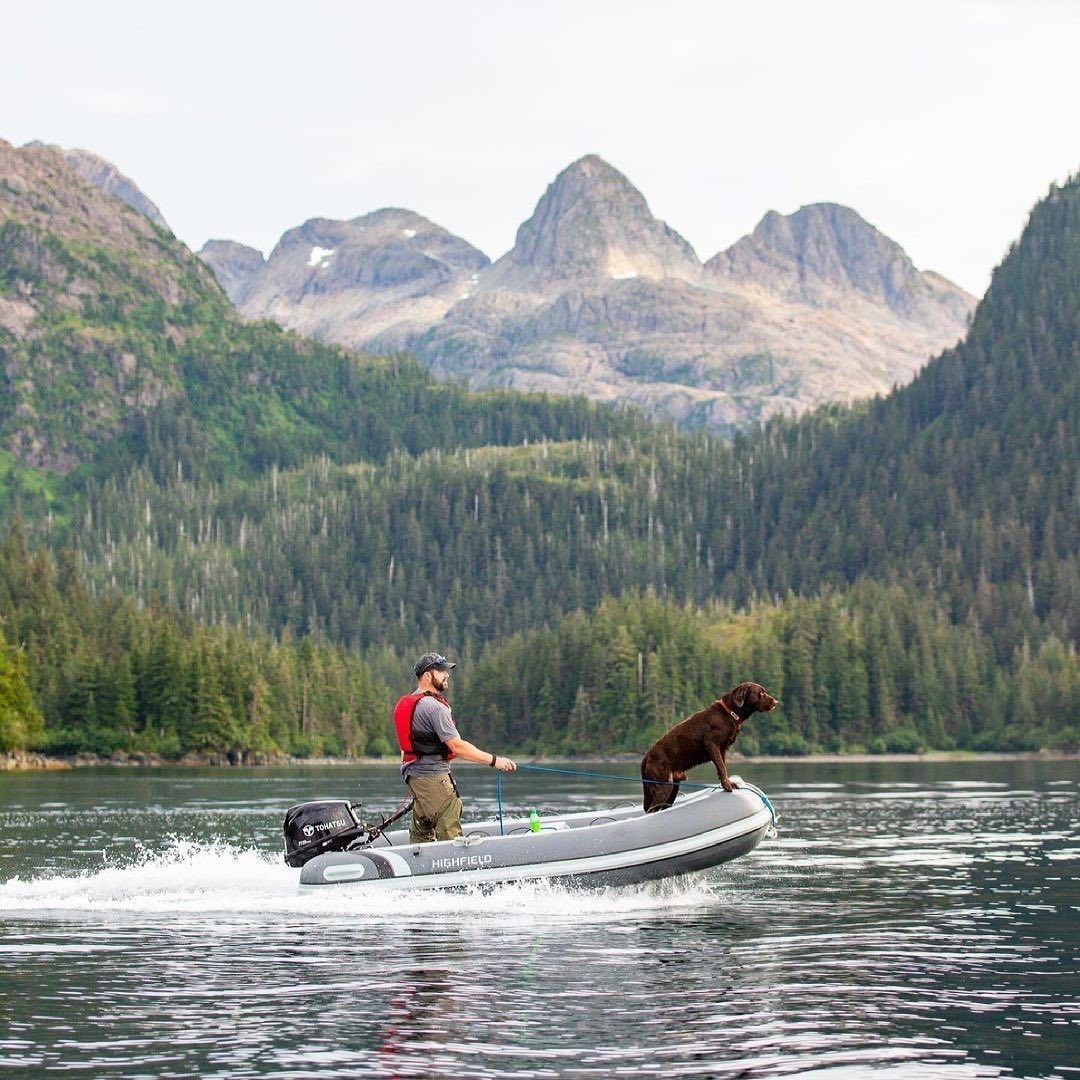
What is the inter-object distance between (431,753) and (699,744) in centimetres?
609

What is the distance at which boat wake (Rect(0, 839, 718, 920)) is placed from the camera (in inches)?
1563

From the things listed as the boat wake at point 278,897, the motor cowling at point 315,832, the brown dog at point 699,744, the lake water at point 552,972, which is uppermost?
the brown dog at point 699,744

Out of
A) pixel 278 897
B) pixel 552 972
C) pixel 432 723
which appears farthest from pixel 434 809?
pixel 552 972

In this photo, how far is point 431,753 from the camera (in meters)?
40.1

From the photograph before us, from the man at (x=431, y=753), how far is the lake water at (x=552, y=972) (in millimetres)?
1815

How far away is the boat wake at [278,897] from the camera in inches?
1563

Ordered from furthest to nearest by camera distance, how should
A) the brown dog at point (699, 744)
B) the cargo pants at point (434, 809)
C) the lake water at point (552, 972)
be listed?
the brown dog at point (699, 744), the cargo pants at point (434, 809), the lake water at point (552, 972)

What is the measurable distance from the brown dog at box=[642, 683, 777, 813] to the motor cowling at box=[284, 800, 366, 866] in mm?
6751

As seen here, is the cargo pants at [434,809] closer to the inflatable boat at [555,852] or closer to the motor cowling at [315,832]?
the inflatable boat at [555,852]

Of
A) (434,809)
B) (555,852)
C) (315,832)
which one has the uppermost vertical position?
(434,809)

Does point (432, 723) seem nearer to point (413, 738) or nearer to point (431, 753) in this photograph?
point (413, 738)

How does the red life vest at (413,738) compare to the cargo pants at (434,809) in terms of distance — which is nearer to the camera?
the red life vest at (413,738)

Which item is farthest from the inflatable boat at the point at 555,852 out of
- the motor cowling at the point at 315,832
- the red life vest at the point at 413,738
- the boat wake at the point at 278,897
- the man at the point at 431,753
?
the red life vest at the point at 413,738

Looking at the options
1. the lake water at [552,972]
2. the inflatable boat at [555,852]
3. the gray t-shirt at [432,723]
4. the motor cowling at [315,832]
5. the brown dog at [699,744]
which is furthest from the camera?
the motor cowling at [315,832]
